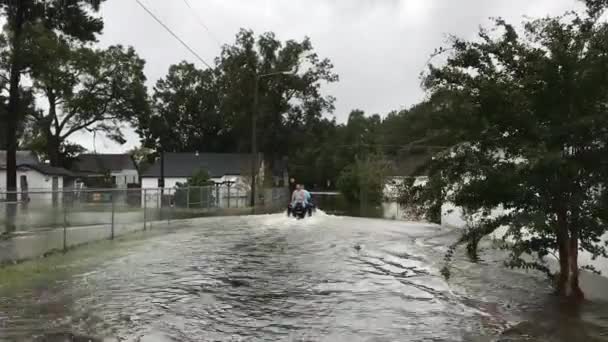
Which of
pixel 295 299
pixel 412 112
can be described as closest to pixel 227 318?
pixel 295 299

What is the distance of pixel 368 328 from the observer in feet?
25.5

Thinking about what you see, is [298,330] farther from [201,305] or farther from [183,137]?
[183,137]

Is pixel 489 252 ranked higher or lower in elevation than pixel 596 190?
lower

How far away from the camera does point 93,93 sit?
59.1 meters

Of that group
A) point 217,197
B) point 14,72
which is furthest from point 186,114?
point 217,197

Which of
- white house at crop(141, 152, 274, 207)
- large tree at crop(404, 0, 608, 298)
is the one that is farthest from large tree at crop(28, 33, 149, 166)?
large tree at crop(404, 0, 608, 298)

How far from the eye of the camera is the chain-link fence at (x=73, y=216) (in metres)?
14.0

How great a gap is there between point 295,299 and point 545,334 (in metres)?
3.59

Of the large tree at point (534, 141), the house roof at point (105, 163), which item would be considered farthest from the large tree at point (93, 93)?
the large tree at point (534, 141)

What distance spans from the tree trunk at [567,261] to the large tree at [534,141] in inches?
0.6

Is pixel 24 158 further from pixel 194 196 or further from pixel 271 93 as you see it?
pixel 194 196

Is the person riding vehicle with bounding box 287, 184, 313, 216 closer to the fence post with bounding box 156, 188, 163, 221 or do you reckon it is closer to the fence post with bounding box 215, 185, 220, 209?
the fence post with bounding box 156, 188, 163, 221

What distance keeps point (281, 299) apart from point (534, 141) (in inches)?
172

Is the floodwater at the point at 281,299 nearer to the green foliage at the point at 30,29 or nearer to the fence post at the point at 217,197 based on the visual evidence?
the fence post at the point at 217,197
